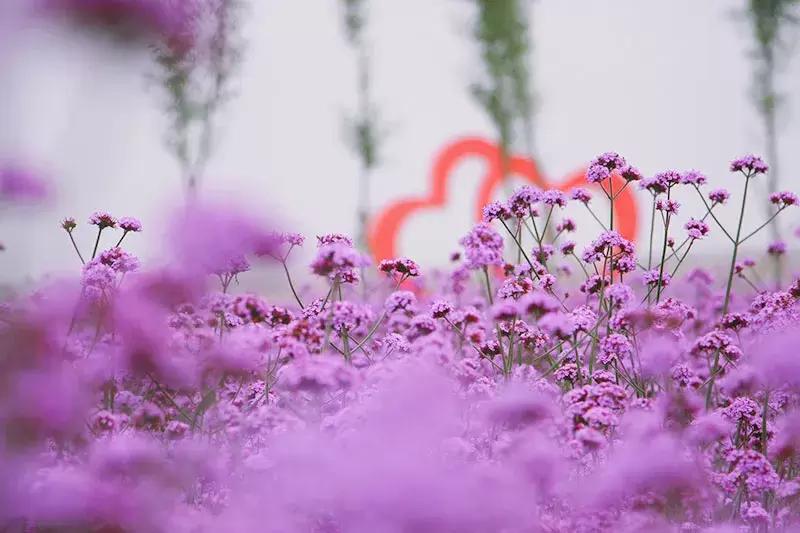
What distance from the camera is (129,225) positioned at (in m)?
3.75

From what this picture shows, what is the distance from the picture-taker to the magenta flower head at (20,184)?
2.71 meters

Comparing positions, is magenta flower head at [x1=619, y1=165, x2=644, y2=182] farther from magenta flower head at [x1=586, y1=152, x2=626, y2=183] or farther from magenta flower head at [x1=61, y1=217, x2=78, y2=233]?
magenta flower head at [x1=61, y1=217, x2=78, y2=233]

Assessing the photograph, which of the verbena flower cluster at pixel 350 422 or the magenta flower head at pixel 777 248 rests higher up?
the magenta flower head at pixel 777 248

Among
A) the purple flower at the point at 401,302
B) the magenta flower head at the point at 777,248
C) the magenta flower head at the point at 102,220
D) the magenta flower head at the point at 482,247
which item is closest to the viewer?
the magenta flower head at the point at 482,247

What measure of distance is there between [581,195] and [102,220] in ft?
8.91

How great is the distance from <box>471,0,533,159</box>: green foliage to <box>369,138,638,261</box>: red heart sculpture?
52 cm

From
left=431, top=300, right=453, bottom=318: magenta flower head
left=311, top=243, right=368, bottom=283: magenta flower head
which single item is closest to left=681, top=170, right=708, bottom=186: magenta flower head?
left=431, top=300, right=453, bottom=318: magenta flower head

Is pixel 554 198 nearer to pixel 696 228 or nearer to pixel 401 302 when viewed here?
pixel 696 228

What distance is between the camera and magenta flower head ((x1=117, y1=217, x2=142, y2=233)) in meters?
3.75

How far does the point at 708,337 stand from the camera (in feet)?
11.7

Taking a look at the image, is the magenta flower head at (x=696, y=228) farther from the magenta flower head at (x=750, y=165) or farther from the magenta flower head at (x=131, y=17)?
the magenta flower head at (x=131, y=17)

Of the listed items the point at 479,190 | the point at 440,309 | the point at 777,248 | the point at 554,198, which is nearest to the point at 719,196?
the point at 554,198

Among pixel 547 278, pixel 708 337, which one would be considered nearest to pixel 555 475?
pixel 708 337

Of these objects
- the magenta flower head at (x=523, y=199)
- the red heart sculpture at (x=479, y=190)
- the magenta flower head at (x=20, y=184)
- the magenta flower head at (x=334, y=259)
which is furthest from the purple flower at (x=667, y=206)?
the red heart sculpture at (x=479, y=190)
